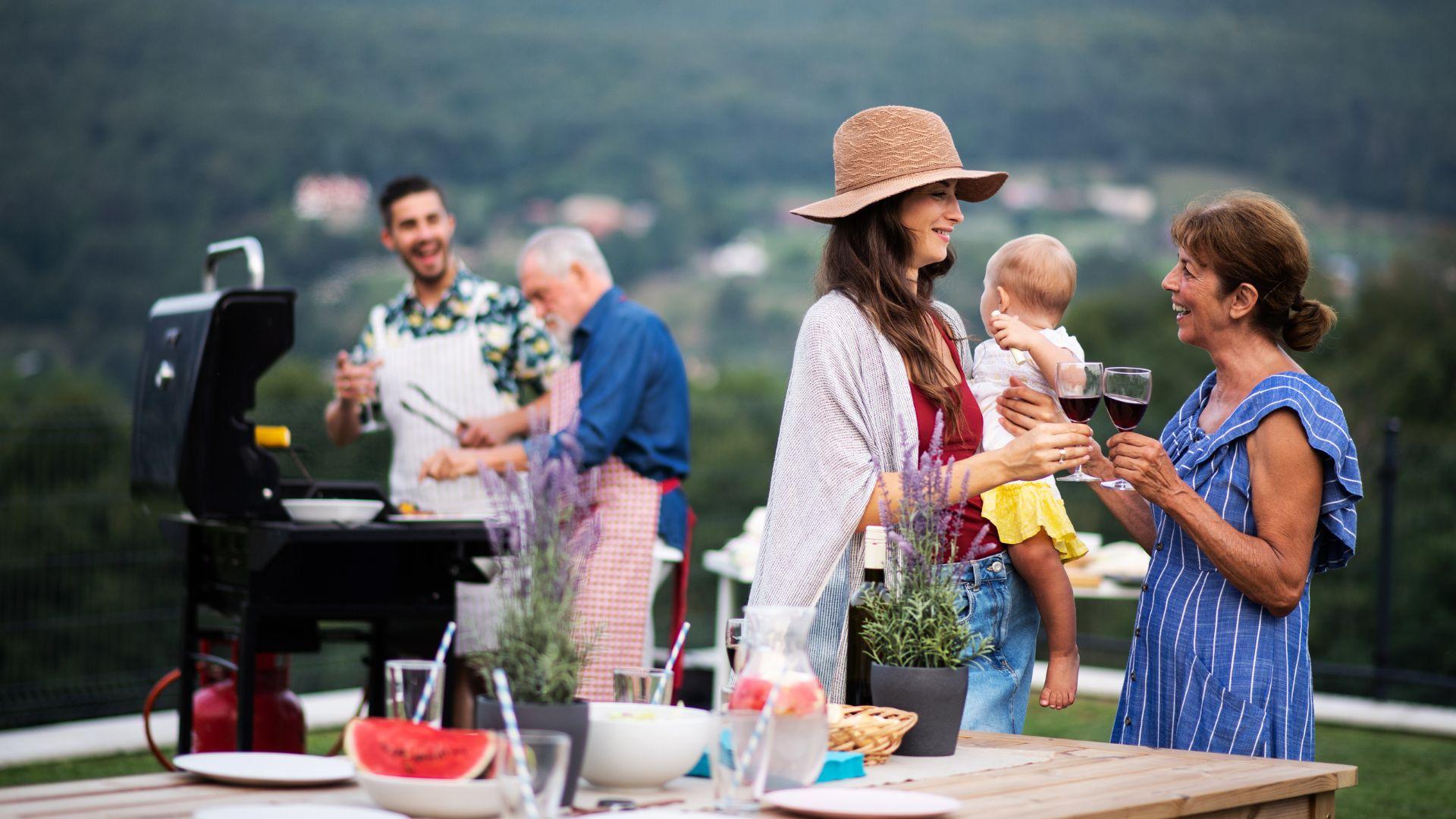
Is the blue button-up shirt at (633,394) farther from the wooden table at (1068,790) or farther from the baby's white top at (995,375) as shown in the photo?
the wooden table at (1068,790)

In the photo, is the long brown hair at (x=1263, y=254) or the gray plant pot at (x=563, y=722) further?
the long brown hair at (x=1263, y=254)

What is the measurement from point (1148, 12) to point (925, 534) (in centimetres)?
3445

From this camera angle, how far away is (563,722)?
175 cm

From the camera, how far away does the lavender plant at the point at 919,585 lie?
2.16m

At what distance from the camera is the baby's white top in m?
2.87

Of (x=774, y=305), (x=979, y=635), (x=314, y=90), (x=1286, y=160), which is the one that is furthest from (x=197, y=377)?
(x=314, y=90)

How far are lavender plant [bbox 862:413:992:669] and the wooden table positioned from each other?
202mm

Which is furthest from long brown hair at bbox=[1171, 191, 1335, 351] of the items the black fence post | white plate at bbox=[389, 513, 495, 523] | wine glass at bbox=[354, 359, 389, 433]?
the black fence post

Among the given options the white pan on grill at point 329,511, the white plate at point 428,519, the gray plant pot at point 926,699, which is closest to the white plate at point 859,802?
the gray plant pot at point 926,699

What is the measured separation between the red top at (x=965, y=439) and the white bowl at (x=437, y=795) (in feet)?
3.80

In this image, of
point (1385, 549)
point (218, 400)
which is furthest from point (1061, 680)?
point (1385, 549)

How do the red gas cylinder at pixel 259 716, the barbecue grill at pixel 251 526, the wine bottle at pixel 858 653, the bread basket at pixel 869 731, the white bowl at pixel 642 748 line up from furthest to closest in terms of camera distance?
the red gas cylinder at pixel 259 716 < the barbecue grill at pixel 251 526 < the wine bottle at pixel 858 653 < the bread basket at pixel 869 731 < the white bowl at pixel 642 748

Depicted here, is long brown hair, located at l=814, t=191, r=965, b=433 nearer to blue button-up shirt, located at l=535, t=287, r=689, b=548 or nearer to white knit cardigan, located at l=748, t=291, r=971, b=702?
white knit cardigan, located at l=748, t=291, r=971, b=702

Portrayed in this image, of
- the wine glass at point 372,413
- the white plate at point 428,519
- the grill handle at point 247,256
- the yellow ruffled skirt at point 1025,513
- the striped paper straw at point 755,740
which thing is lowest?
the striped paper straw at point 755,740
